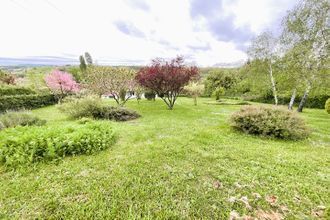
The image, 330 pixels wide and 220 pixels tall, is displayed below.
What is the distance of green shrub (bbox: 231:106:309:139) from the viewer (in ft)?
18.9

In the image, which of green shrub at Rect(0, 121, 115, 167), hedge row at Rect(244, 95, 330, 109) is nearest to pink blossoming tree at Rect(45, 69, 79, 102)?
green shrub at Rect(0, 121, 115, 167)

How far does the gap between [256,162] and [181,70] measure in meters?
8.26

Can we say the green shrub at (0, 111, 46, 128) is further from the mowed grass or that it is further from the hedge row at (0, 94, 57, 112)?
the hedge row at (0, 94, 57, 112)

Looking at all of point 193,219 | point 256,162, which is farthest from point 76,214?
point 256,162

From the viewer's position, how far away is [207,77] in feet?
96.9

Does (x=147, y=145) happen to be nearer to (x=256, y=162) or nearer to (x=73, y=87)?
(x=256, y=162)

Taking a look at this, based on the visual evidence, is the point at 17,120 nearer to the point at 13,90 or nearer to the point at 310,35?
the point at 13,90

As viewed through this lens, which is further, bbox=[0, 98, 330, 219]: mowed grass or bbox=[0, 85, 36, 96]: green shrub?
bbox=[0, 85, 36, 96]: green shrub

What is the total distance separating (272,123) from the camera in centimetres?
576

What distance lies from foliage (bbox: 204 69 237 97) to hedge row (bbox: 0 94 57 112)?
76.0ft

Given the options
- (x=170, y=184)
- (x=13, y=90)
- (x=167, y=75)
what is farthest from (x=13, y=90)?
(x=170, y=184)

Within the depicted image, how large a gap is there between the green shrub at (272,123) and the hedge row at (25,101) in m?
15.2

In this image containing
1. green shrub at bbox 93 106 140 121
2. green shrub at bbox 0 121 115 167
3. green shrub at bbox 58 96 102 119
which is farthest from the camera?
green shrub at bbox 93 106 140 121

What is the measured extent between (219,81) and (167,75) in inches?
798
